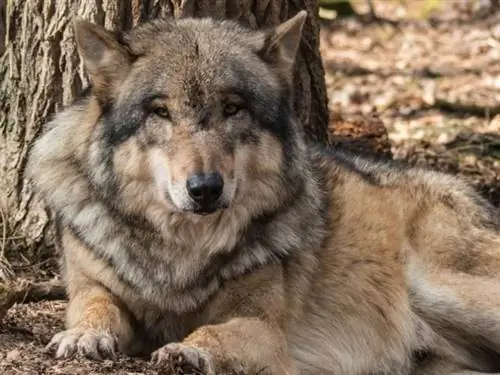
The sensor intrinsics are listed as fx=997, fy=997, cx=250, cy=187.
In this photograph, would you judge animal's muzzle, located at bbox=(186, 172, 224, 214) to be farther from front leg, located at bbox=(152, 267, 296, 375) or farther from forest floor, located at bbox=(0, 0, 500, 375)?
forest floor, located at bbox=(0, 0, 500, 375)

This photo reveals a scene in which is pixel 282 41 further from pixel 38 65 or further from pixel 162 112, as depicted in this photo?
pixel 38 65

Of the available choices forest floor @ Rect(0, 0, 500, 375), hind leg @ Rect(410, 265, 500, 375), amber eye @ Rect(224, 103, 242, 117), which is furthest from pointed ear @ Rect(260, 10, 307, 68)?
forest floor @ Rect(0, 0, 500, 375)

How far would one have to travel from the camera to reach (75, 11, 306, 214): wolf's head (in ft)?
15.5

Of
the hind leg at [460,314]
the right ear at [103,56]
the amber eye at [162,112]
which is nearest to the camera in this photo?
the amber eye at [162,112]

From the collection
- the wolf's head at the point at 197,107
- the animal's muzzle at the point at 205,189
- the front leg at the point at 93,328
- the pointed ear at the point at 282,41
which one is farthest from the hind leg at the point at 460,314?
the front leg at the point at 93,328

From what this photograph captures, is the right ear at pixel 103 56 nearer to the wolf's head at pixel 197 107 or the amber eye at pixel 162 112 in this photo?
the wolf's head at pixel 197 107

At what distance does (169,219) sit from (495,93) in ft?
22.6

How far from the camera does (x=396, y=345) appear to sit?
5.82 metres

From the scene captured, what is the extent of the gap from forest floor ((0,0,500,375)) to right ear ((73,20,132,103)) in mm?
1375

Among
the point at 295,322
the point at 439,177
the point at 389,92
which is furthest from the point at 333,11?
the point at 295,322

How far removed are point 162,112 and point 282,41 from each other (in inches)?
33.5

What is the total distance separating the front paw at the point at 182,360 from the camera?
177 inches

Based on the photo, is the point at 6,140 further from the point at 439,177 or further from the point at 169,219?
the point at 439,177

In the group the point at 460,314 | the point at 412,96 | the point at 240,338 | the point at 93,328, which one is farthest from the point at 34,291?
the point at 412,96
